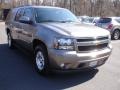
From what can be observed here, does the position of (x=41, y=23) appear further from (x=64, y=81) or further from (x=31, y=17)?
(x=64, y=81)

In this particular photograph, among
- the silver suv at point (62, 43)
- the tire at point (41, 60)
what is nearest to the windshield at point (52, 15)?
the silver suv at point (62, 43)

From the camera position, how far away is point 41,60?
21.0 ft

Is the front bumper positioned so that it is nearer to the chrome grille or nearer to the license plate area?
the license plate area

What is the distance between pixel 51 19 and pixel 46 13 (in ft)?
0.95

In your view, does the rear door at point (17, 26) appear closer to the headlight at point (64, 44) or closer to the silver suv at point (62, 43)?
the silver suv at point (62, 43)

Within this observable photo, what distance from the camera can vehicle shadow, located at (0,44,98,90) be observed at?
18.8 ft

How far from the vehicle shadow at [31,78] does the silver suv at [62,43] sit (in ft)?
1.04

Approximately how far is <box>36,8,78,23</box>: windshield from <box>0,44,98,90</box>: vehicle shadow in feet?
5.08

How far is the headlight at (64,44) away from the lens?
18.5 feet

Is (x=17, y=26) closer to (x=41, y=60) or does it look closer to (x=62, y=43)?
(x=41, y=60)

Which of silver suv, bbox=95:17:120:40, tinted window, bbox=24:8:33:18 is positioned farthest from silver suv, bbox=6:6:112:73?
silver suv, bbox=95:17:120:40

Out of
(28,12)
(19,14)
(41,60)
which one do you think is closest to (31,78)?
(41,60)

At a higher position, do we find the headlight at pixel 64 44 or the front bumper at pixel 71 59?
the headlight at pixel 64 44

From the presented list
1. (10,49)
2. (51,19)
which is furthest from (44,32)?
(10,49)
